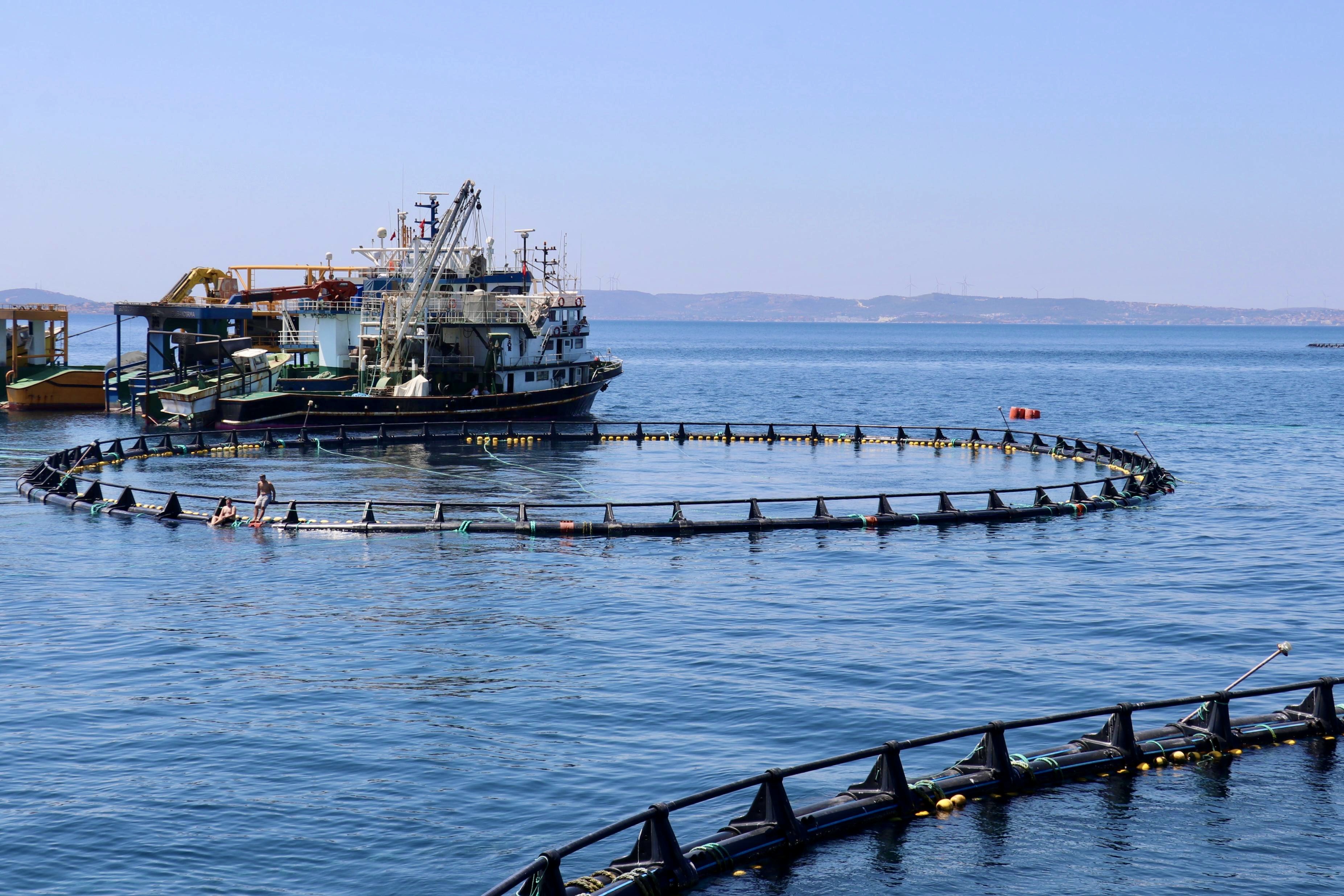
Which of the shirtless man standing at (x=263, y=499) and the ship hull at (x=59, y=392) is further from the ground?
the ship hull at (x=59, y=392)

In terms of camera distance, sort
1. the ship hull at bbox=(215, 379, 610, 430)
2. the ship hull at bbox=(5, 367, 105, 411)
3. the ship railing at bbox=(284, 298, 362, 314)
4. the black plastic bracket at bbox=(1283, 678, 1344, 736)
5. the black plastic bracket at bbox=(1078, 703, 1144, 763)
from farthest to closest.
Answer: the ship hull at bbox=(5, 367, 105, 411) < the ship railing at bbox=(284, 298, 362, 314) < the ship hull at bbox=(215, 379, 610, 430) < the black plastic bracket at bbox=(1283, 678, 1344, 736) < the black plastic bracket at bbox=(1078, 703, 1144, 763)

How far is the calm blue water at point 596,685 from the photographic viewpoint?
17.6 m

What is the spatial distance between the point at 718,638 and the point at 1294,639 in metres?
14.3

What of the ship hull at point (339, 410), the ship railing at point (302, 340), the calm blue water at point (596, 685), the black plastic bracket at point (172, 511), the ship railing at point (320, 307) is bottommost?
the calm blue water at point (596, 685)

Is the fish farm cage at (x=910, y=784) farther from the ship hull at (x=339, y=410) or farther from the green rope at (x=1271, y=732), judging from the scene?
the ship hull at (x=339, y=410)

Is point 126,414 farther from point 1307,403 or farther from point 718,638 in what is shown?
point 1307,403

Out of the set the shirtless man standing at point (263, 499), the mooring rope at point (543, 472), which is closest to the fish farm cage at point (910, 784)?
the shirtless man standing at point (263, 499)

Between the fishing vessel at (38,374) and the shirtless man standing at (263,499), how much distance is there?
60.1m

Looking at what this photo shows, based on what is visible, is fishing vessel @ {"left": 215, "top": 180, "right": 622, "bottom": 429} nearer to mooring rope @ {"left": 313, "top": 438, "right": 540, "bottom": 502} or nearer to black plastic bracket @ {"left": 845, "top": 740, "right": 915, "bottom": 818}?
mooring rope @ {"left": 313, "top": 438, "right": 540, "bottom": 502}

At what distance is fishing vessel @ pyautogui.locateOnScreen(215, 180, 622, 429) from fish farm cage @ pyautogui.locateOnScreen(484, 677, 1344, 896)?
200ft

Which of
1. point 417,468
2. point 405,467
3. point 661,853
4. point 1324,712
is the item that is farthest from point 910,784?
point 405,467

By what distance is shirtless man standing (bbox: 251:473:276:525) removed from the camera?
44.0m

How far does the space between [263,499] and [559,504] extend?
34.4 ft

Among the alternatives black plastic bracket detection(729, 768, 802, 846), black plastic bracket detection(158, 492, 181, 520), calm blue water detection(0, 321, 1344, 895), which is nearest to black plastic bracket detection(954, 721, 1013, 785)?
calm blue water detection(0, 321, 1344, 895)
